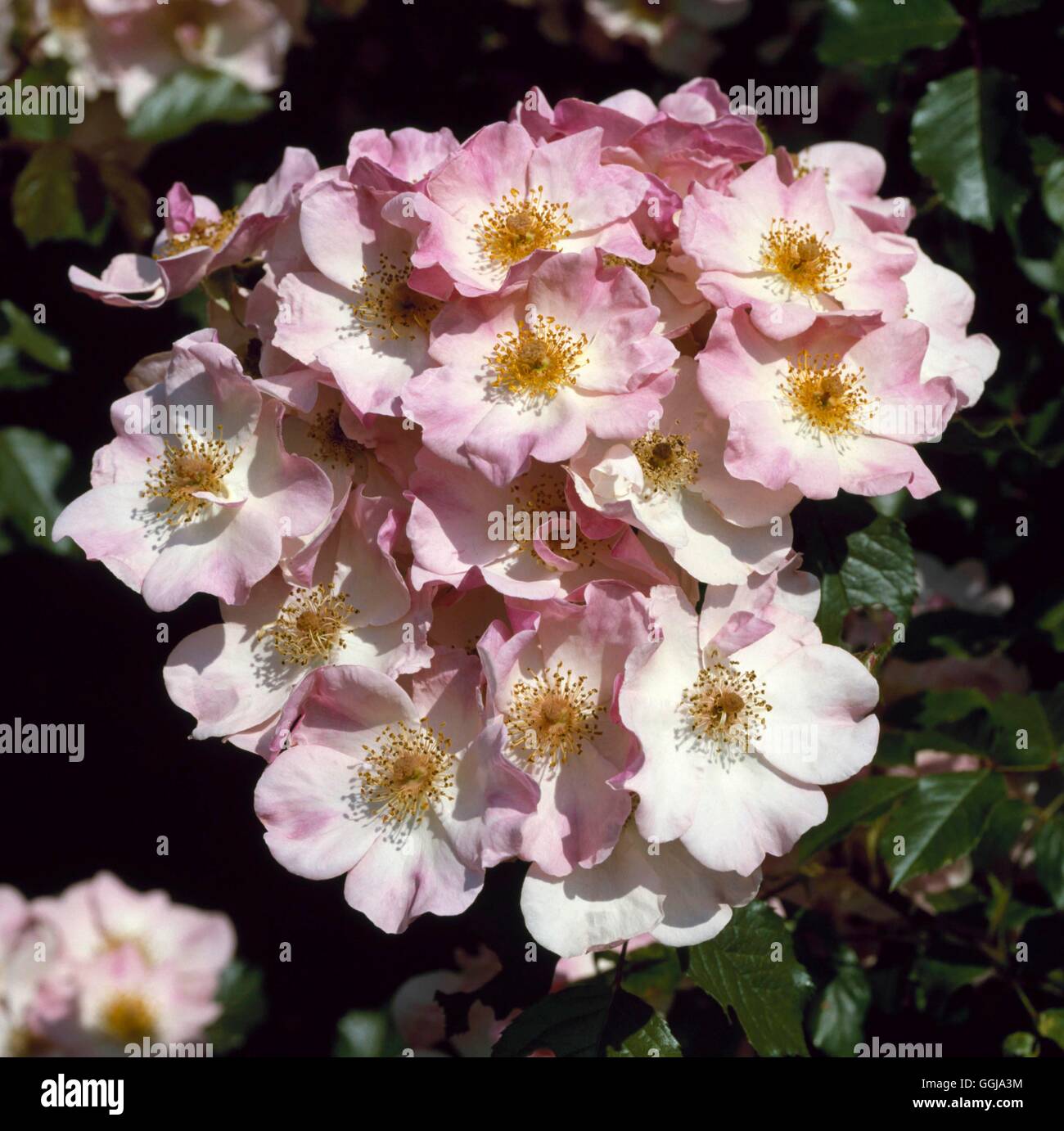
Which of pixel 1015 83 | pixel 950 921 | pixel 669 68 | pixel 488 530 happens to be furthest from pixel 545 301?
pixel 669 68

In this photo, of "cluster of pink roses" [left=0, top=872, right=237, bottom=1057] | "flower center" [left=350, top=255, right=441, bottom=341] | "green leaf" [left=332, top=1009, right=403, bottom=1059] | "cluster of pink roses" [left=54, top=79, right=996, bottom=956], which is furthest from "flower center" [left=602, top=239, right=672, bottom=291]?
"cluster of pink roses" [left=0, top=872, right=237, bottom=1057]

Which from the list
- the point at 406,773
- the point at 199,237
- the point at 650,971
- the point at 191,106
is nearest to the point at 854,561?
the point at 406,773

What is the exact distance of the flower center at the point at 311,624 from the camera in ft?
5.44

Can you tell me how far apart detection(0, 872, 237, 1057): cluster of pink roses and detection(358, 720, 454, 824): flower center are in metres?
1.27

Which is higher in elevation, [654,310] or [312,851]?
[654,310]

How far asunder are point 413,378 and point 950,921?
1590 millimetres

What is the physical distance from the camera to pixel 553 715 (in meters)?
1.58

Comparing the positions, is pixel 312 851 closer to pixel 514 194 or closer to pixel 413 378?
pixel 413 378

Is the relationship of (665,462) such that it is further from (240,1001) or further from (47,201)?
(240,1001)

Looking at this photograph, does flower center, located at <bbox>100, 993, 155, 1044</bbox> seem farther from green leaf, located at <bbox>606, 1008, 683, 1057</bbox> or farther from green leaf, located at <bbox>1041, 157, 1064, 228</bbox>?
green leaf, located at <bbox>1041, 157, 1064, 228</bbox>

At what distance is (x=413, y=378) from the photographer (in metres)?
1.61

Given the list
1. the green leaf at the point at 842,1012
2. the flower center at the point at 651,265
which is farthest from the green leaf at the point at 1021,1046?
the flower center at the point at 651,265

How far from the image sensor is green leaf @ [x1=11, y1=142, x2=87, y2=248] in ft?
8.05

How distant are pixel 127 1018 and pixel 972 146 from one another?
8.24 feet
